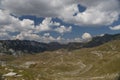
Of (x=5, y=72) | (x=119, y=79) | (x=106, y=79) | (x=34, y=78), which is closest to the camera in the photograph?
(x=119, y=79)

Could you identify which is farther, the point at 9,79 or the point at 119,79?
the point at 9,79

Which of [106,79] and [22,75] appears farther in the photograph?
[106,79]

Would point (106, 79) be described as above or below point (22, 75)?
below

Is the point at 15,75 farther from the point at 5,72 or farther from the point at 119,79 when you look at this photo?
the point at 119,79

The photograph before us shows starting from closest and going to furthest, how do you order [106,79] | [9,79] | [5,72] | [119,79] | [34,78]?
[119,79]
[9,79]
[34,78]
[5,72]
[106,79]

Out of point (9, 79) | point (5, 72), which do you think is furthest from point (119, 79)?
point (5, 72)

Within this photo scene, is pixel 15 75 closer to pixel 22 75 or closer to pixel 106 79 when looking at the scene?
pixel 22 75

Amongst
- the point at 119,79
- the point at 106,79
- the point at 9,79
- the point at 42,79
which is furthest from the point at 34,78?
the point at 119,79

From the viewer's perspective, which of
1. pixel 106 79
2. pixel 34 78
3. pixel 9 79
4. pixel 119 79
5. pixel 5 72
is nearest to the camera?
pixel 119 79
